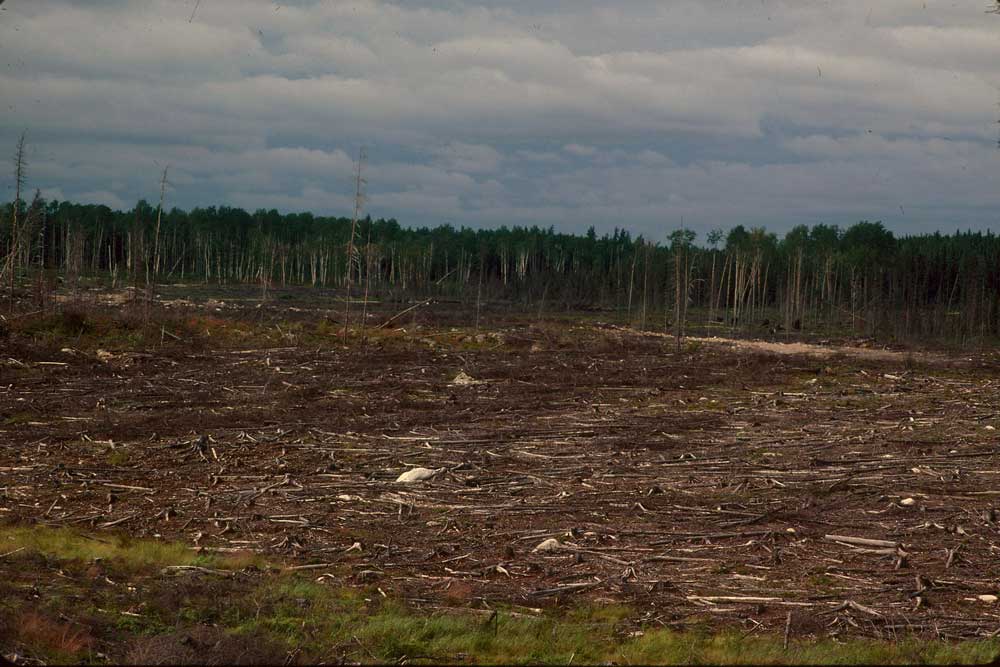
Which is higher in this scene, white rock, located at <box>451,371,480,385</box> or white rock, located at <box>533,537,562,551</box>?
white rock, located at <box>451,371,480,385</box>

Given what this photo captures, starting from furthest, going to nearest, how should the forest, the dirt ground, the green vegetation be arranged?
1. the forest
2. the dirt ground
3. the green vegetation

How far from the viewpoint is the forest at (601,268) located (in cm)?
8156

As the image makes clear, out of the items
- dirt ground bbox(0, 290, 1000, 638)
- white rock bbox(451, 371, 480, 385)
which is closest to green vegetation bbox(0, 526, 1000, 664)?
dirt ground bbox(0, 290, 1000, 638)

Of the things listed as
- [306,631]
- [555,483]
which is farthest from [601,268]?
[306,631]

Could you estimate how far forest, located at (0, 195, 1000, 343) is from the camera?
268 feet

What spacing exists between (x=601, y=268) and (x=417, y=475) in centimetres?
10936

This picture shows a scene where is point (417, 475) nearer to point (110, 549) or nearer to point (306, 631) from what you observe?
point (110, 549)

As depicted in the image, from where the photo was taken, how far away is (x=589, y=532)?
12.4 m

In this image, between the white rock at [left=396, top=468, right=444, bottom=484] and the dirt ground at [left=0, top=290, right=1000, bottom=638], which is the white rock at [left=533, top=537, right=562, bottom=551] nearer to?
the dirt ground at [left=0, top=290, right=1000, bottom=638]

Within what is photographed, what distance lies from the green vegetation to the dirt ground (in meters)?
0.57

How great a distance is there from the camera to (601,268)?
4862 inches

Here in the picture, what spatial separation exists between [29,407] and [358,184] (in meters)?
23.1

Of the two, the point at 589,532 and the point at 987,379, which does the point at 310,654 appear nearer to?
the point at 589,532

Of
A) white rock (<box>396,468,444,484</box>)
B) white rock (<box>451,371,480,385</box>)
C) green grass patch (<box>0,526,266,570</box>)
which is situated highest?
white rock (<box>451,371,480,385</box>)
